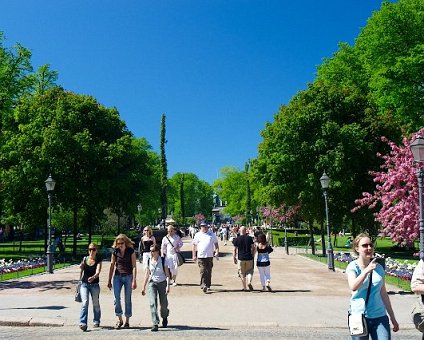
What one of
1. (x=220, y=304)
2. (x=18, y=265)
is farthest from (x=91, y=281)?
(x=18, y=265)

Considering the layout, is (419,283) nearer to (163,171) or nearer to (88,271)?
(88,271)

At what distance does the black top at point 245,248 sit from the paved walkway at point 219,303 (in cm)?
108

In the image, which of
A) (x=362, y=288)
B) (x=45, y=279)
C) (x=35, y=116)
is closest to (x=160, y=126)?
(x=35, y=116)

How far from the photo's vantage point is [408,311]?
452 inches

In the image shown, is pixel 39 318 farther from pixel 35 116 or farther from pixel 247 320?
pixel 35 116

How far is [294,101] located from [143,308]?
24150 mm

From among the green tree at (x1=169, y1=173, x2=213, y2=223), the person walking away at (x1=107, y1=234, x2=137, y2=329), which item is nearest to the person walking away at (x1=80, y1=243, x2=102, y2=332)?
the person walking away at (x1=107, y1=234, x2=137, y2=329)

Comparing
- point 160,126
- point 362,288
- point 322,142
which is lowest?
point 362,288

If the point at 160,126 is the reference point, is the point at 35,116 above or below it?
below

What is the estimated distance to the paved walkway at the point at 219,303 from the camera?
419 inches

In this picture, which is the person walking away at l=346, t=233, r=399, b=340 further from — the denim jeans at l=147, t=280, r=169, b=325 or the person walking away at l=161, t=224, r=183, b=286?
the person walking away at l=161, t=224, r=183, b=286

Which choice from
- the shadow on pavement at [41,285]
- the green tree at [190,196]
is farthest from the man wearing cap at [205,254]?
the green tree at [190,196]

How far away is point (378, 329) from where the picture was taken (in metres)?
5.34

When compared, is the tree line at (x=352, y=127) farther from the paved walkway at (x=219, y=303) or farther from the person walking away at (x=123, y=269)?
the person walking away at (x=123, y=269)
